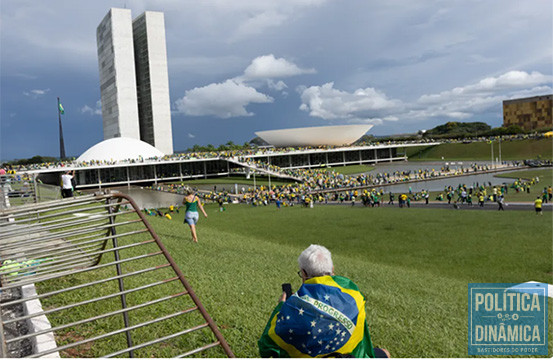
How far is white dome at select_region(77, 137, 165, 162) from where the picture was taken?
5734cm

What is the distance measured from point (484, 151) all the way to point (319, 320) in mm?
79682

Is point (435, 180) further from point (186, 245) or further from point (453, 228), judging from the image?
point (186, 245)

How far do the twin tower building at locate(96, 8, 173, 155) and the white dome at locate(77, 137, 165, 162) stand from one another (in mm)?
11162

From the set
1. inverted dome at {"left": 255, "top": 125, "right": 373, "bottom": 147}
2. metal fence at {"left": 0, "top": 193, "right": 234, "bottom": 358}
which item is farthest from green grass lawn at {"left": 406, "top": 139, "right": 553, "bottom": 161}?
metal fence at {"left": 0, "top": 193, "right": 234, "bottom": 358}

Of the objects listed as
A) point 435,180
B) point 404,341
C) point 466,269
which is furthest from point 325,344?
point 435,180

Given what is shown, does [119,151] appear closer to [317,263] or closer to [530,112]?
[317,263]

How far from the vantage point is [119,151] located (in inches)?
2293

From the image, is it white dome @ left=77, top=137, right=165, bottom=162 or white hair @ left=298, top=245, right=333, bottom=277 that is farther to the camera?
white dome @ left=77, top=137, right=165, bottom=162

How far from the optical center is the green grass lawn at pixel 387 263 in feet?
17.5

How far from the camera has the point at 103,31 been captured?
74562mm

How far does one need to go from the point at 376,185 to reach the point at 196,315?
39.9 metres

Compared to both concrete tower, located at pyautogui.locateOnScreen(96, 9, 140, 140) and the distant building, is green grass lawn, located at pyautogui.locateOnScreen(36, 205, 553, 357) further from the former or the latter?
the distant building

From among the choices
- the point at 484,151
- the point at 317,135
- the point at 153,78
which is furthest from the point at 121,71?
the point at 484,151

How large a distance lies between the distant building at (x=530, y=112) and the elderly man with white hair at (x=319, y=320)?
118 metres
